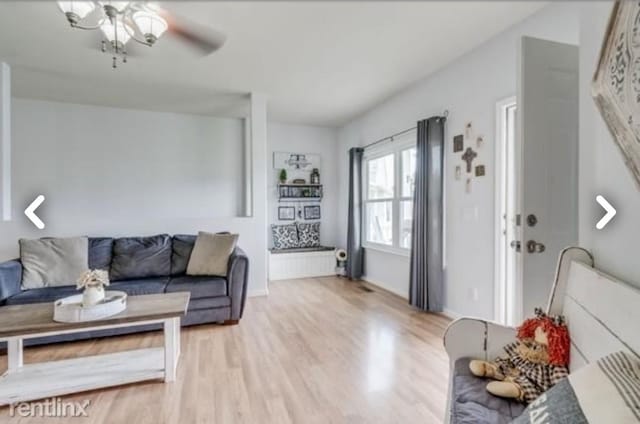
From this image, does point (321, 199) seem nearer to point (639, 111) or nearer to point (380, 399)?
point (380, 399)

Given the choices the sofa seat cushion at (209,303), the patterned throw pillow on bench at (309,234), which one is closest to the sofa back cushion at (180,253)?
the sofa seat cushion at (209,303)

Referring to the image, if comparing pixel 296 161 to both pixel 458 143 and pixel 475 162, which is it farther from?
pixel 475 162

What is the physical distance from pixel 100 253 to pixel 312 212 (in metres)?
2.97

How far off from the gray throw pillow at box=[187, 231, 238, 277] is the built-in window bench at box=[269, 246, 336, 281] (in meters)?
1.50

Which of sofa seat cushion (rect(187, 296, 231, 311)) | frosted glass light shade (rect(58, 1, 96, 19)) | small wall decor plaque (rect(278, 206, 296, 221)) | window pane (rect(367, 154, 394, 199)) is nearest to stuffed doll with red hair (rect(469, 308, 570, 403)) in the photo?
frosted glass light shade (rect(58, 1, 96, 19))

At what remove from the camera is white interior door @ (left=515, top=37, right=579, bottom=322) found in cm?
151

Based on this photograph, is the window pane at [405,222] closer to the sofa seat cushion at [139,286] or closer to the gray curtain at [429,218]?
the gray curtain at [429,218]

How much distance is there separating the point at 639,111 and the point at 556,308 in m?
0.79

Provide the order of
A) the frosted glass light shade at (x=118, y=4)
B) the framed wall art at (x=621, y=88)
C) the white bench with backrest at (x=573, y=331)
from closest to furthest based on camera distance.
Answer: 1. the frosted glass light shade at (x=118, y=4)
2. the framed wall art at (x=621, y=88)
3. the white bench with backrest at (x=573, y=331)

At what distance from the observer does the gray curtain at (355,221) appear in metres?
4.61

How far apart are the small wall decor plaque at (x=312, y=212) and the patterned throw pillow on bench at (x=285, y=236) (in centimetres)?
29

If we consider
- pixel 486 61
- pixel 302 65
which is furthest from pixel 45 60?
pixel 486 61

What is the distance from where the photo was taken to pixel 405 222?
382 centimetres

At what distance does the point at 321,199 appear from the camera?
5.22 metres
